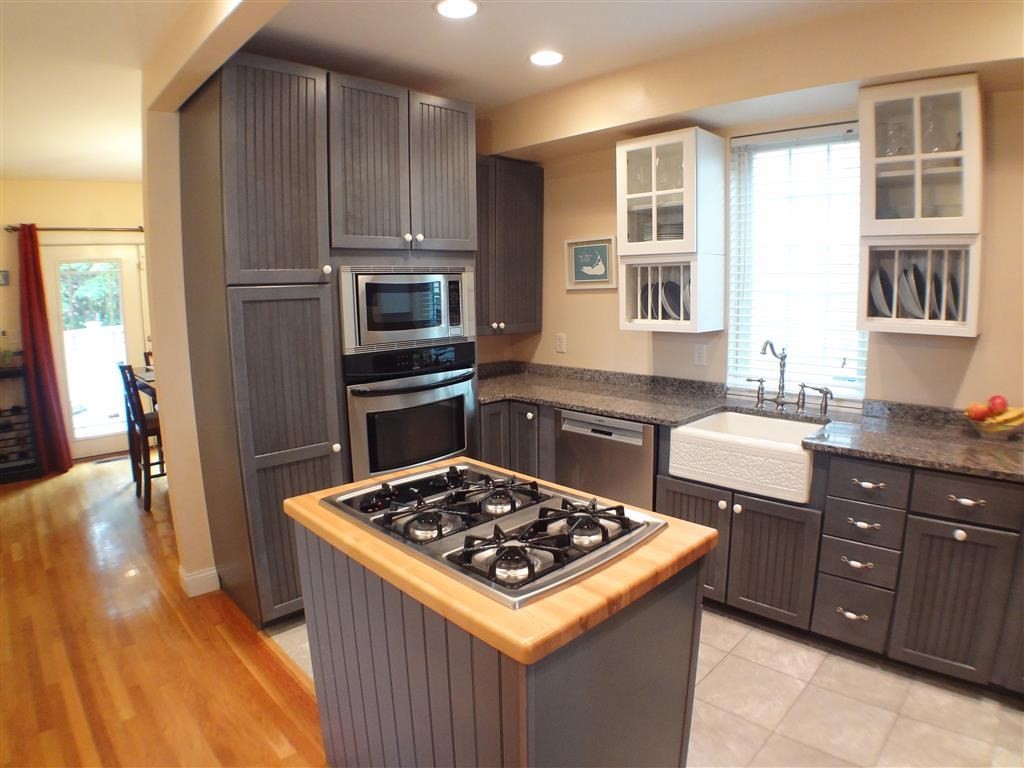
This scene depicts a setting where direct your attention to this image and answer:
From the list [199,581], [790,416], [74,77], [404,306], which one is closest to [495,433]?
[404,306]

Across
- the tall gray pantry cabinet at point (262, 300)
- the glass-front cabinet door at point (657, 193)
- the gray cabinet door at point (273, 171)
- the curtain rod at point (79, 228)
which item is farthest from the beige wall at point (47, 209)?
the glass-front cabinet door at point (657, 193)

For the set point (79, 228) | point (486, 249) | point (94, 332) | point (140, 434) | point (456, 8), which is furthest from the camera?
point (94, 332)

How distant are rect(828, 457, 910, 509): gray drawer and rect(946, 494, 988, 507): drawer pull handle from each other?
0.13m

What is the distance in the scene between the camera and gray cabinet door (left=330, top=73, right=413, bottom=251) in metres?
2.58

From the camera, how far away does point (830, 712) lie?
84.1 inches

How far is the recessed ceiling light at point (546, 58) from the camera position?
2683 mm

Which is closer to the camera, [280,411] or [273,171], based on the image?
[273,171]

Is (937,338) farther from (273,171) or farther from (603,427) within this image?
(273,171)

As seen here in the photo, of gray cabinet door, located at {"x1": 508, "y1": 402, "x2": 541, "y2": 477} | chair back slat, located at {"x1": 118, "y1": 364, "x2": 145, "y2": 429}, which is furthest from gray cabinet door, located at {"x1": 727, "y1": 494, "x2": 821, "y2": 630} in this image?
chair back slat, located at {"x1": 118, "y1": 364, "x2": 145, "y2": 429}

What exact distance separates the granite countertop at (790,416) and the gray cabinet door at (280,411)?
3.18 ft

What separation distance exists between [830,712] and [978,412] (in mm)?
1260

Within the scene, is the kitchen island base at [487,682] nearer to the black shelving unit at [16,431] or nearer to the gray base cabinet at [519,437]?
the gray base cabinet at [519,437]

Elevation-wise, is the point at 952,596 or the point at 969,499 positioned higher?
the point at 969,499

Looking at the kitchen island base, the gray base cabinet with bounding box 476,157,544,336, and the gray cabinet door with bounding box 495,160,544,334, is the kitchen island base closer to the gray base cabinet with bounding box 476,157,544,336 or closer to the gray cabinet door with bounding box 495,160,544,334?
the gray base cabinet with bounding box 476,157,544,336
